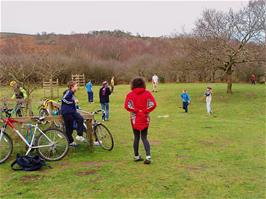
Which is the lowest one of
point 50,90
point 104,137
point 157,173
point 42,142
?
point 157,173

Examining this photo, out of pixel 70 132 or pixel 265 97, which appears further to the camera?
pixel 265 97

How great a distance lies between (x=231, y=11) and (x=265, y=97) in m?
8.37

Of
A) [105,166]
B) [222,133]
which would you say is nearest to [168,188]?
[105,166]

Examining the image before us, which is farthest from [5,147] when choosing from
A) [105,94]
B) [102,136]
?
[105,94]

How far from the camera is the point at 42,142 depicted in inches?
275

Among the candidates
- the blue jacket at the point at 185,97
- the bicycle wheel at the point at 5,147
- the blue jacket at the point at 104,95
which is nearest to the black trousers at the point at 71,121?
the bicycle wheel at the point at 5,147

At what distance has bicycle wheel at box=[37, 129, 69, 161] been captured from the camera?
274 inches

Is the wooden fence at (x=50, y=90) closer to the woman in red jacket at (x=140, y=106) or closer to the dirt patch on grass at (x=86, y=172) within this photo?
the woman in red jacket at (x=140, y=106)

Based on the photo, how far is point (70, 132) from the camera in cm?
751

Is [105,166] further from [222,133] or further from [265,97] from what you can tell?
[265,97]

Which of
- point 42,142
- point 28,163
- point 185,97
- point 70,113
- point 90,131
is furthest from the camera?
point 185,97

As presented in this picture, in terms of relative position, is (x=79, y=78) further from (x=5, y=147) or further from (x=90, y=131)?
(x=5, y=147)

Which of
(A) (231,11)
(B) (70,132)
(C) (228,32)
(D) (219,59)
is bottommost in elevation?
(B) (70,132)

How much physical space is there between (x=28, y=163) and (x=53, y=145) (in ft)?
2.58
